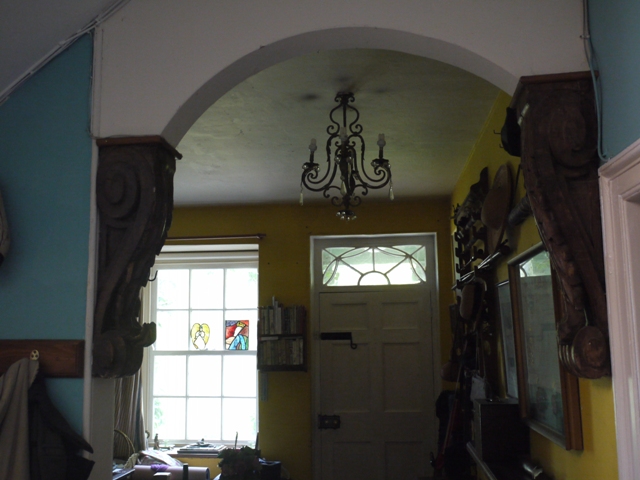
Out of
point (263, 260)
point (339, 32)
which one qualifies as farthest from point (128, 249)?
point (263, 260)

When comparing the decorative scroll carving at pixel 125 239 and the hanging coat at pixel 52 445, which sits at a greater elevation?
the decorative scroll carving at pixel 125 239

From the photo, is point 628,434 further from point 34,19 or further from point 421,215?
point 421,215

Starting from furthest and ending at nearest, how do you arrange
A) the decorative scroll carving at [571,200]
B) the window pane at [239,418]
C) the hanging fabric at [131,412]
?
the window pane at [239,418]
the hanging fabric at [131,412]
the decorative scroll carving at [571,200]

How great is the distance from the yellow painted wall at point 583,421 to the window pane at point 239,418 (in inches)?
141

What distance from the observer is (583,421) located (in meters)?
2.07

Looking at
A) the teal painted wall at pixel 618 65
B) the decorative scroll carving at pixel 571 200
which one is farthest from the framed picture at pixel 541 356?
the teal painted wall at pixel 618 65

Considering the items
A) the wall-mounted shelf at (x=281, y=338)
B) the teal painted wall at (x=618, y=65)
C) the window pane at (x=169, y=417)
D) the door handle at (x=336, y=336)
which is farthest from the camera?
the window pane at (x=169, y=417)

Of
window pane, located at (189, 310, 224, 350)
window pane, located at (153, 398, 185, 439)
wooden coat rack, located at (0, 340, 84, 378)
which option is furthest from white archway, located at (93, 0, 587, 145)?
window pane, located at (153, 398, 185, 439)

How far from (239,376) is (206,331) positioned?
22.9 inches

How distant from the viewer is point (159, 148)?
1.90m

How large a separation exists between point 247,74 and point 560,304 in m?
1.38

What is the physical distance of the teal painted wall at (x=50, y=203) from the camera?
185 centimetres

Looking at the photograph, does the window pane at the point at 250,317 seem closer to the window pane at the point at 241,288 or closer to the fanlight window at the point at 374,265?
the window pane at the point at 241,288

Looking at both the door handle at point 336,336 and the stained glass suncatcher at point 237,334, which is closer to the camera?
the door handle at point 336,336
